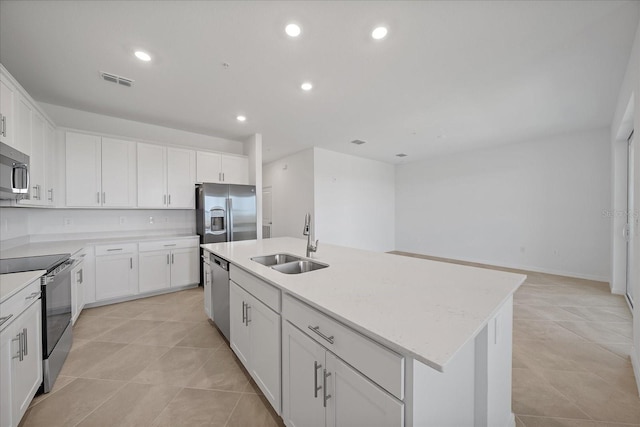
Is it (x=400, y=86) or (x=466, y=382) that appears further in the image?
(x=400, y=86)

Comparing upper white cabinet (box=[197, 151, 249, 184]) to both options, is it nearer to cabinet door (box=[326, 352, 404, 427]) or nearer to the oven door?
the oven door

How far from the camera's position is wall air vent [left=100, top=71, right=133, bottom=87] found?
8.55 ft

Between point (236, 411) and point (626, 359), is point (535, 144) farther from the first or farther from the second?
point (236, 411)

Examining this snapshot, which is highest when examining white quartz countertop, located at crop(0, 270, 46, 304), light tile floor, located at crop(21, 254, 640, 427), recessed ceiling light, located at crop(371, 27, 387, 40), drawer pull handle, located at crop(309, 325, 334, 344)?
recessed ceiling light, located at crop(371, 27, 387, 40)

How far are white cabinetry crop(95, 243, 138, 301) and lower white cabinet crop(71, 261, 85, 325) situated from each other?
0.21m

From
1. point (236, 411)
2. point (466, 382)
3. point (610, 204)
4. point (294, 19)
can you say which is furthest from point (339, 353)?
point (610, 204)

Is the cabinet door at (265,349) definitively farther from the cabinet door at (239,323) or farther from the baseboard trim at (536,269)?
the baseboard trim at (536,269)

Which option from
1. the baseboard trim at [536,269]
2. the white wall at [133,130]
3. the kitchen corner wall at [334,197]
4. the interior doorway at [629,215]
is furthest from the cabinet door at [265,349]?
the baseboard trim at [536,269]

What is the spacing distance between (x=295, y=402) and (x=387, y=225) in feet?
21.5

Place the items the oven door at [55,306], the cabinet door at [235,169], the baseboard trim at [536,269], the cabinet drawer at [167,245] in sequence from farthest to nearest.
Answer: the cabinet door at [235,169] → the baseboard trim at [536,269] → the cabinet drawer at [167,245] → the oven door at [55,306]

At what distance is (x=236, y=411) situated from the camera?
1.61 m

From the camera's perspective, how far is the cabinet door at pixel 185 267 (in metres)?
3.83

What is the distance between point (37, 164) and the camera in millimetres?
2664

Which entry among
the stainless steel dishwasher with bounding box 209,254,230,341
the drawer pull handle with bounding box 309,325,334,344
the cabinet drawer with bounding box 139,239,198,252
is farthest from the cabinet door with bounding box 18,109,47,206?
the drawer pull handle with bounding box 309,325,334,344
